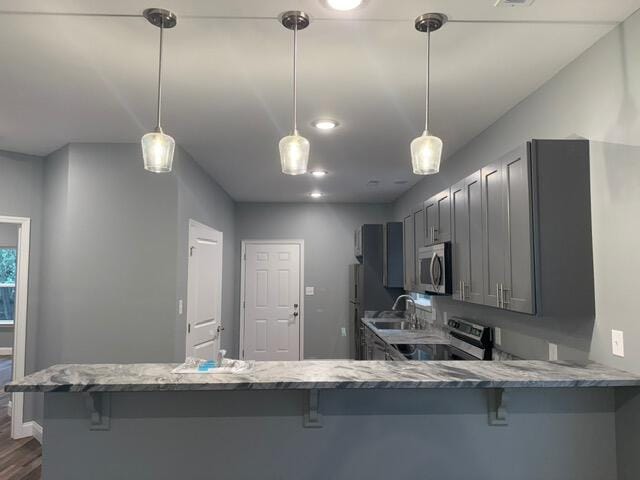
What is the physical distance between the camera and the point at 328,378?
1803mm

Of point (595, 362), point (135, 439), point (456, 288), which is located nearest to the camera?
point (135, 439)

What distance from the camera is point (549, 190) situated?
7.02 feet

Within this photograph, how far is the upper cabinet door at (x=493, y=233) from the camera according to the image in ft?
7.99

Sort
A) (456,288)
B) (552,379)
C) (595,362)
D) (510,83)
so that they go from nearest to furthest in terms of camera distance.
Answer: (552,379) → (595,362) → (510,83) → (456,288)

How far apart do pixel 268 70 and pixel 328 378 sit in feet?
5.33

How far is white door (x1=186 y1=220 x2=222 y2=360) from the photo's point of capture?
13.8 feet

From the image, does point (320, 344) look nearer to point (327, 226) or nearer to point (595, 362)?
point (327, 226)

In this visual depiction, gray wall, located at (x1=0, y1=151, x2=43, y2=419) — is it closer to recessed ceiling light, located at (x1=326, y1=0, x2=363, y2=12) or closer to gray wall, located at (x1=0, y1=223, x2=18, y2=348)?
recessed ceiling light, located at (x1=326, y1=0, x2=363, y2=12)

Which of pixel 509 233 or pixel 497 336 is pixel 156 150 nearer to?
pixel 509 233

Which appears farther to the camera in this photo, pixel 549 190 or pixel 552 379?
pixel 549 190

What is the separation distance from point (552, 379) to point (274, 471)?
4.04 ft

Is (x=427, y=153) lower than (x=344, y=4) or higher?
lower

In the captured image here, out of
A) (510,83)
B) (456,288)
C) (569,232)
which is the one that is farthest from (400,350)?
(510,83)

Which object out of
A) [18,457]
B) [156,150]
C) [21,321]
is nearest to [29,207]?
[21,321]
